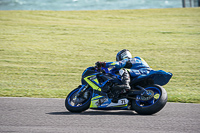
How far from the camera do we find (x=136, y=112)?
6.85m

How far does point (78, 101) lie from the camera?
7.13 meters

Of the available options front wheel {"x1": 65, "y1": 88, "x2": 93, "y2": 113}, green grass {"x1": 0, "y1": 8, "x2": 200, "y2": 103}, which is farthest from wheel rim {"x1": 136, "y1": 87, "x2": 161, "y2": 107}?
green grass {"x1": 0, "y1": 8, "x2": 200, "y2": 103}

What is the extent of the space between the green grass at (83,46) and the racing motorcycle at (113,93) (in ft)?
7.40

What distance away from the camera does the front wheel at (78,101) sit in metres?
6.97

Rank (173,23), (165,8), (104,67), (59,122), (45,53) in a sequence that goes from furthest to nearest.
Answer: (165,8)
(173,23)
(45,53)
(104,67)
(59,122)

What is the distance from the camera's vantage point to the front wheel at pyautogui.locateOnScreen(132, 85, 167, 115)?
6125 millimetres

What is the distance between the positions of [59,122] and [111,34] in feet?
54.4

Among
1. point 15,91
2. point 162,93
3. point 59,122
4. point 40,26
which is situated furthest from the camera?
point 40,26

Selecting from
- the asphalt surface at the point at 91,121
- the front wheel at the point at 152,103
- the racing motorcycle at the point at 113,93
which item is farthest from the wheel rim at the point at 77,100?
the front wheel at the point at 152,103

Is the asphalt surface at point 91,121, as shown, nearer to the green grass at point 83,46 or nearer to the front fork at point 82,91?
the front fork at point 82,91

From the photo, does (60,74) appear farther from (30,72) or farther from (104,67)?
(104,67)

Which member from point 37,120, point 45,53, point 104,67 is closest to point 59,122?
point 37,120

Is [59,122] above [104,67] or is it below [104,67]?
below

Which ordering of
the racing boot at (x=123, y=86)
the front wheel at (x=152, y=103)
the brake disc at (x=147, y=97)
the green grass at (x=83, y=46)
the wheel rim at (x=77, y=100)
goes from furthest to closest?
1. the green grass at (x=83, y=46)
2. the wheel rim at (x=77, y=100)
3. the racing boot at (x=123, y=86)
4. the brake disc at (x=147, y=97)
5. the front wheel at (x=152, y=103)
